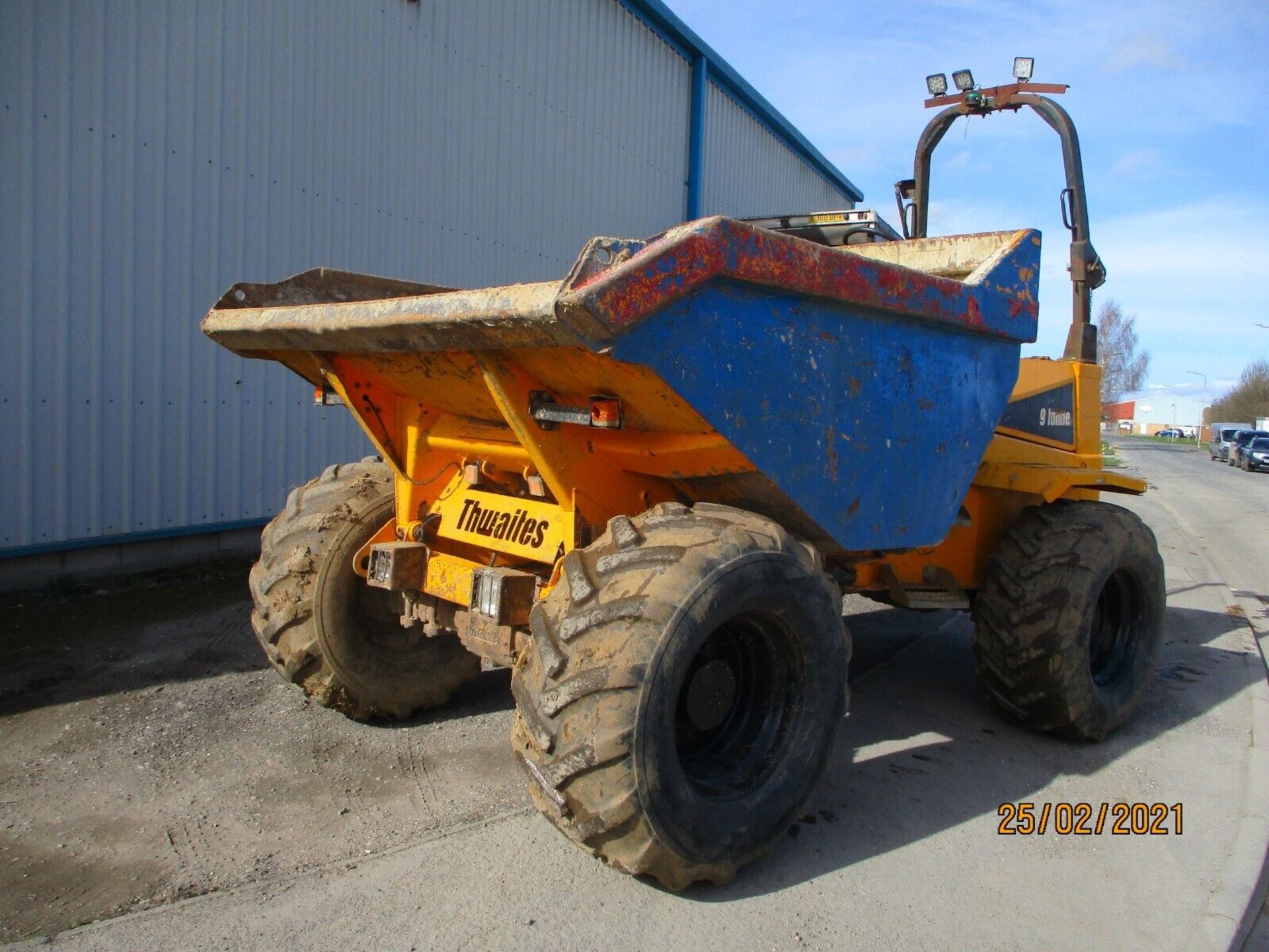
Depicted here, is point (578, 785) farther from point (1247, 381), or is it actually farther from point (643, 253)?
point (1247, 381)

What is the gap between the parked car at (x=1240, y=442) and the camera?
3472cm

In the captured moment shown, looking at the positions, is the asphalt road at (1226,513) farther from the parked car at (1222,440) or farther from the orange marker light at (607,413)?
the orange marker light at (607,413)

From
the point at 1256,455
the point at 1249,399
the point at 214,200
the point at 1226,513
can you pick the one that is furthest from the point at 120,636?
the point at 1249,399

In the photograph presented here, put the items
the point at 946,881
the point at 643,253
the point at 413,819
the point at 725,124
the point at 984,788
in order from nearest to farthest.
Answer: the point at 643,253 < the point at 946,881 < the point at 413,819 < the point at 984,788 < the point at 725,124

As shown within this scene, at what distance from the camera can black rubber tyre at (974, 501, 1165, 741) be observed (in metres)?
4.23

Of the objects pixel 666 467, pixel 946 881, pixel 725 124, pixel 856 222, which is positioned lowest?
pixel 946 881

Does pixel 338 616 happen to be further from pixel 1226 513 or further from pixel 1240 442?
pixel 1240 442

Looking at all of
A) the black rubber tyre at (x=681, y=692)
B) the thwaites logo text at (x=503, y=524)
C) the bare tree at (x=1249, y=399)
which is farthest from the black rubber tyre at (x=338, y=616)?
the bare tree at (x=1249, y=399)

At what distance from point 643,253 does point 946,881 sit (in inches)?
90.5

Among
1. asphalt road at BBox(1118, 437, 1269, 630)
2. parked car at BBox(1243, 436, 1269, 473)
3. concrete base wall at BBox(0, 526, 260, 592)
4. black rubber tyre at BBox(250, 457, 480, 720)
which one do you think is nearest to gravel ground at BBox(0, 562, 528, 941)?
black rubber tyre at BBox(250, 457, 480, 720)

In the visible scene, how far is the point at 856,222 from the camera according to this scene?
19.9 feet

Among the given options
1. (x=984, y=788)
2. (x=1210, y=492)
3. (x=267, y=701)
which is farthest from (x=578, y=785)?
(x=1210, y=492)
